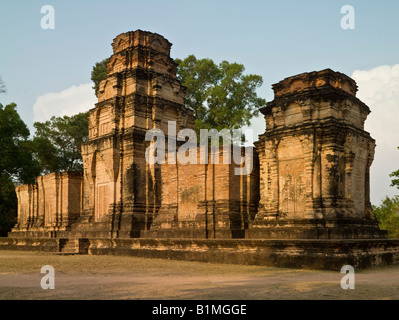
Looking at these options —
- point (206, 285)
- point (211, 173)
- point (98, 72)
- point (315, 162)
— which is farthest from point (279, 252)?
point (98, 72)

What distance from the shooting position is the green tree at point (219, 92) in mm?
30734

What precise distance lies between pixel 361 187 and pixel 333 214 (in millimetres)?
2597

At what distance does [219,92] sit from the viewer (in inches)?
1196

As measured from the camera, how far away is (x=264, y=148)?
14.7 meters

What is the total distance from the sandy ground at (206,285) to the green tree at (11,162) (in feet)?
72.2

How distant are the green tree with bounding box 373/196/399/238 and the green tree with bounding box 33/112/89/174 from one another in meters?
24.5

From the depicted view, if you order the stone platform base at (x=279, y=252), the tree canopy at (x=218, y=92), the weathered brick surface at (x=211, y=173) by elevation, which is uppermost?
the tree canopy at (x=218, y=92)

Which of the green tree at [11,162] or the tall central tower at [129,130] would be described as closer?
the tall central tower at [129,130]

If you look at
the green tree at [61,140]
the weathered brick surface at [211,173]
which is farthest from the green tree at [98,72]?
the weathered brick surface at [211,173]

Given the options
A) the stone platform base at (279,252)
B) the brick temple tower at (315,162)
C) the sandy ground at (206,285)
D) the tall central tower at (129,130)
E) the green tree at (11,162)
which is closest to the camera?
the sandy ground at (206,285)

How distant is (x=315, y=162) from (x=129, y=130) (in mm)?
Answer: 9337

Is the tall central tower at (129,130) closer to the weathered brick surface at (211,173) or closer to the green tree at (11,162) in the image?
the weathered brick surface at (211,173)
